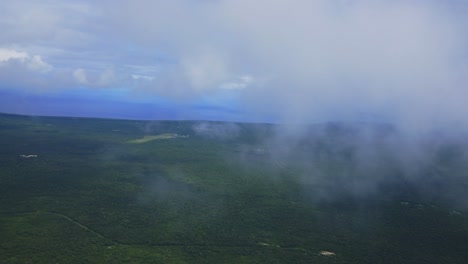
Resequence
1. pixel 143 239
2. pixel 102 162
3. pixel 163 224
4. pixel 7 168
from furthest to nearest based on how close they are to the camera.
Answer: pixel 102 162
pixel 7 168
pixel 163 224
pixel 143 239

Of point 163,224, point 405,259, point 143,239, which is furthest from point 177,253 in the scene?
point 405,259

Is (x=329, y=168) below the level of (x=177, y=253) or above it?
above

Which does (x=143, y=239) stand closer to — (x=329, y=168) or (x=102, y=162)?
(x=102, y=162)

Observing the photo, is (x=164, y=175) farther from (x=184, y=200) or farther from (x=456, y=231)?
(x=456, y=231)

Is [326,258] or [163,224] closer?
[326,258]

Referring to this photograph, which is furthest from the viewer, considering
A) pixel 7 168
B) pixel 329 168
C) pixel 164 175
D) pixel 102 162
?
pixel 329 168

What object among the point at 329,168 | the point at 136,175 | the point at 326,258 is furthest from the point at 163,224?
the point at 329,168
